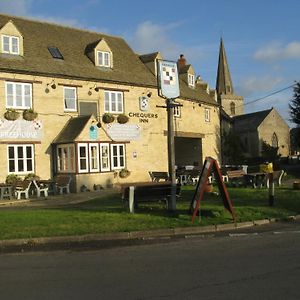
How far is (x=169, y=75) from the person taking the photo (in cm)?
1617

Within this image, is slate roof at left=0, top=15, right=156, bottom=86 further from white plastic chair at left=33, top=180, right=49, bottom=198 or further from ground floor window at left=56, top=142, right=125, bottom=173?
white plastic chair at left=33, top=180, right=49, bottom=198

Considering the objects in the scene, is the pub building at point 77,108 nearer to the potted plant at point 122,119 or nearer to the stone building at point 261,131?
the potted plant at point 122,119

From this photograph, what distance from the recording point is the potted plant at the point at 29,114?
87.6 ft

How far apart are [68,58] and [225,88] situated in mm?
72855

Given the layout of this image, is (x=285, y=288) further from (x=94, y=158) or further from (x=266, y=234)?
(x=94, y=158)

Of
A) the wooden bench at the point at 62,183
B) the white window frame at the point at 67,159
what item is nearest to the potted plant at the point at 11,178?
the wooden bench at the point at 62,183

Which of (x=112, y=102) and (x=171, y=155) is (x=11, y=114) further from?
(x=171, y=155)

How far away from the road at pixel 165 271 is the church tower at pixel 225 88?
89.5 m

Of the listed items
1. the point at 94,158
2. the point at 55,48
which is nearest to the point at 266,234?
the point at 94,158

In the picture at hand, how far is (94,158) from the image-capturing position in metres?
28.2

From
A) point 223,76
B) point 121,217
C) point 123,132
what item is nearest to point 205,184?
point 121,217

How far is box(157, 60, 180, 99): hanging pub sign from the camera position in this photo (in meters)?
15.8

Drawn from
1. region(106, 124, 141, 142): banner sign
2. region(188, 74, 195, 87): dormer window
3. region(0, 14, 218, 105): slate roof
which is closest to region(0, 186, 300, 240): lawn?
region(0, 14, 218, 105): slate roof

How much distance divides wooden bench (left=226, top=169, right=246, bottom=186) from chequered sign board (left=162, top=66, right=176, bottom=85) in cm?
1100
